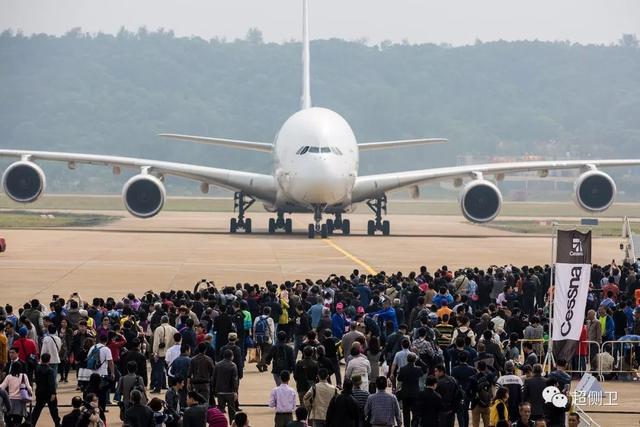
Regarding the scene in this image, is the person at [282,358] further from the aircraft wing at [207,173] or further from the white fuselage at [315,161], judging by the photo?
the aircraft wing at [207,173]

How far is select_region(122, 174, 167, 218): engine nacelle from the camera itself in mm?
46594

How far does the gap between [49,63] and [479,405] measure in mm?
161304

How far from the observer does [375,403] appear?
524 inches

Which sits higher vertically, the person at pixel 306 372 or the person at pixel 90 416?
the person at pixel 306 372

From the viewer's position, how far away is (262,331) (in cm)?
1875

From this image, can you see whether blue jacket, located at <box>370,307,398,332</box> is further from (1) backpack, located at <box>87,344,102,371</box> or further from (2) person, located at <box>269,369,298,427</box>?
(2) person, located at <box>269,369,298,427</box>

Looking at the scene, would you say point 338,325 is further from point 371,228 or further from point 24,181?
point 371,228

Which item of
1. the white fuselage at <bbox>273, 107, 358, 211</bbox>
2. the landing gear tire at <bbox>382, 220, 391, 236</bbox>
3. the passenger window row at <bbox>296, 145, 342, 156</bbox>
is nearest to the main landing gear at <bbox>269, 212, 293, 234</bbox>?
the white fuselage at <bbox>273, 107, 358, 211</bbox>

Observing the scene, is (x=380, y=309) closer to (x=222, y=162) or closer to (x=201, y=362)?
(x=201, y=362)

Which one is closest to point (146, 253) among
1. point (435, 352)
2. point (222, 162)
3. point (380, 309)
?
point (380, 309)

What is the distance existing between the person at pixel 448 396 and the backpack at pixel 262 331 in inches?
195

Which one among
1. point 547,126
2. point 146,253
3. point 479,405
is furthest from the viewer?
point 547,126

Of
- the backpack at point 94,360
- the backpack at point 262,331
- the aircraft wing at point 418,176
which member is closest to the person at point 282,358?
the backpack at point 94,360

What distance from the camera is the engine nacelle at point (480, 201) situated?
155 ft
